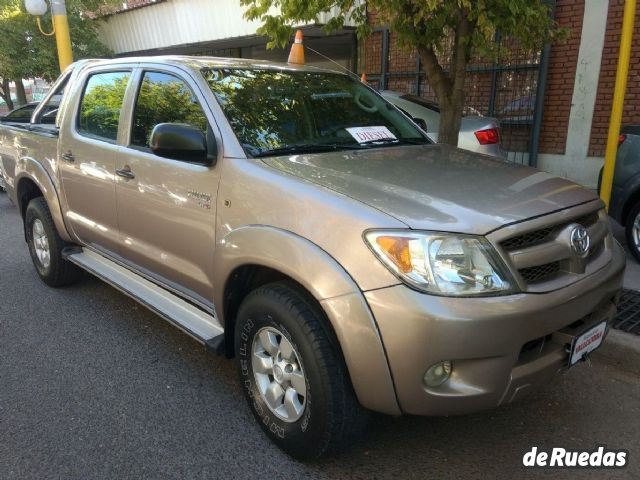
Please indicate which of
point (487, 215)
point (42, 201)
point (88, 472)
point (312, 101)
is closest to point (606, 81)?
point (312, 101)

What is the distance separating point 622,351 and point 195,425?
262 cm

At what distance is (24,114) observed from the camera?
27.0 feet

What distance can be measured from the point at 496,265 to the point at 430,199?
1.30ft

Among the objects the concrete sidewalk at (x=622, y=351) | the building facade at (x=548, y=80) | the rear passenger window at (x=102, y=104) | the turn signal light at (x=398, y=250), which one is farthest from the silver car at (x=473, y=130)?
the turn signal light at (x=398, y=250)

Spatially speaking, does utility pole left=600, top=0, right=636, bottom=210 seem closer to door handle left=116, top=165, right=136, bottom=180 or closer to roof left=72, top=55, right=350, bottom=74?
roof left=72, top=55, right=350, bottom=74

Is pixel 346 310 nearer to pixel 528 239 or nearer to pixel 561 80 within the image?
pixel 528 239

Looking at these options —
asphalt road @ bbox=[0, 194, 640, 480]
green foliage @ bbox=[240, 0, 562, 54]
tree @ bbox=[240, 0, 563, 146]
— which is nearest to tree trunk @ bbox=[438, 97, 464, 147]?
tree @ bbox=[240, 0, 563, 146]

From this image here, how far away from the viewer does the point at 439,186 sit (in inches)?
97.0

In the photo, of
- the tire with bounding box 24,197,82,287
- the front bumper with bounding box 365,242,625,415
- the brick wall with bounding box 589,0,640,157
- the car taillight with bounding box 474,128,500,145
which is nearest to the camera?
the front bumper with bounding box 365,242,625,415

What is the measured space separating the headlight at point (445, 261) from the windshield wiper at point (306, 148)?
946 millimetres

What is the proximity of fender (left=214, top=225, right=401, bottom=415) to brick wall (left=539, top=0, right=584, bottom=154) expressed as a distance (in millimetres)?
6845

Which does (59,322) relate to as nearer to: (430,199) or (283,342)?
(283,342)

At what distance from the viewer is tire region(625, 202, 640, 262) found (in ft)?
16.3

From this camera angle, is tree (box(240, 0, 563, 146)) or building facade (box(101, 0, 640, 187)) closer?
tree (box(240, 0, 563, 146))
